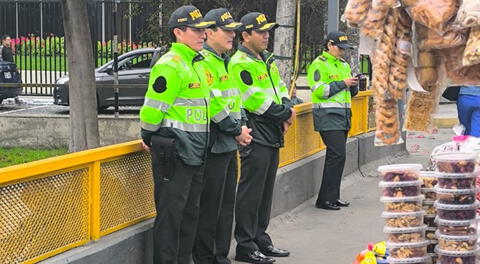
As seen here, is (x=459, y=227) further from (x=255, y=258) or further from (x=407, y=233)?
(x=255, y=258)

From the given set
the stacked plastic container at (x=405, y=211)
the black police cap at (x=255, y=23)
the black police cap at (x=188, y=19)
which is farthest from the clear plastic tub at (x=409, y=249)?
the black police cap at (x=255, y=23)

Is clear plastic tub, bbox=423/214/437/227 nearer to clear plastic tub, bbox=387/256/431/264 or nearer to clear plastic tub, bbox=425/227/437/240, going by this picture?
clear plastic tub, bbox=425/227/437/240

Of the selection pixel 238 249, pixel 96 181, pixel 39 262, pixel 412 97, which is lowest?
pixel 238 249

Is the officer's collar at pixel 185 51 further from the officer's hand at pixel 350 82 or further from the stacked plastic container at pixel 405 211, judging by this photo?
the officer's hand at pixel 350 82

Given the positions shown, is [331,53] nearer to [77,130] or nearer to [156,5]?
[77,130]

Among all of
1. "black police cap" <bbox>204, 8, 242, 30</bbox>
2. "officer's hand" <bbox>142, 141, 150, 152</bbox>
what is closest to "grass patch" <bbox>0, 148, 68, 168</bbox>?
"black police cap" <bbox>204, 8, 242, 30</bbox>

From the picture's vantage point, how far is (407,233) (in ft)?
16.3

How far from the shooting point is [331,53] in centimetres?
956

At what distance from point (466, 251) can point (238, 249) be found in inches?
115

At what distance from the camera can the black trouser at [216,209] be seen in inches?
259

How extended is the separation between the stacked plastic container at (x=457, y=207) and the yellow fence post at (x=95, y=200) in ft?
7.02

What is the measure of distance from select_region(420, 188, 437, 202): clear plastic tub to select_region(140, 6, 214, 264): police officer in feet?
5.19

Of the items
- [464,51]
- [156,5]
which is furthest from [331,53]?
[156,5]

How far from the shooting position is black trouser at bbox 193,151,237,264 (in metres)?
6.57
